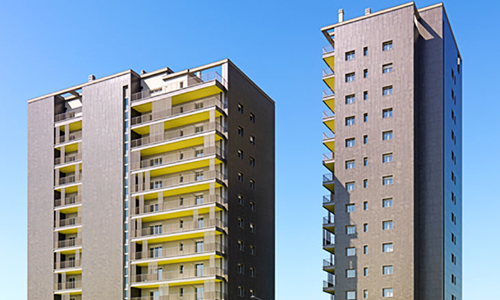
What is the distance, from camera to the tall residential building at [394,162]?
211ft

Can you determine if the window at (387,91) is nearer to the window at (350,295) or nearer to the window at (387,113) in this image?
the window at (387,113)

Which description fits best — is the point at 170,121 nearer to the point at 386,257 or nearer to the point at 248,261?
the point at 248,261

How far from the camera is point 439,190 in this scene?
65312mm

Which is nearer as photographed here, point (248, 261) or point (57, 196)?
point (248, 261)

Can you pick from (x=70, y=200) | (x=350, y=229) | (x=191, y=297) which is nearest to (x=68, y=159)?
(x=70, y=200)

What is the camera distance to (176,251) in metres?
67.8

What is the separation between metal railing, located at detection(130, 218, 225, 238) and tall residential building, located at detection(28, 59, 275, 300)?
0.11 metres

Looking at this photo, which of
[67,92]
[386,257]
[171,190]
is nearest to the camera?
[386,257]

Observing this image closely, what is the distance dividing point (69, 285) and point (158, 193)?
1442 cm

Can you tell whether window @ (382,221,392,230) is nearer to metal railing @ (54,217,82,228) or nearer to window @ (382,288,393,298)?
window @ (382,288,393,298)

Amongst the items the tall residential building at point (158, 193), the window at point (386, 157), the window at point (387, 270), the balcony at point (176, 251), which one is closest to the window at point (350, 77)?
the window at point (386, 157)

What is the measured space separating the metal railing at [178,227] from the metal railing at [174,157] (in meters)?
6.45

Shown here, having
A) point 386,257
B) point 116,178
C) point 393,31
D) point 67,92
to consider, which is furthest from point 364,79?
point 67,92

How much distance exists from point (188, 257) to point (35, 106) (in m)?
29.0
